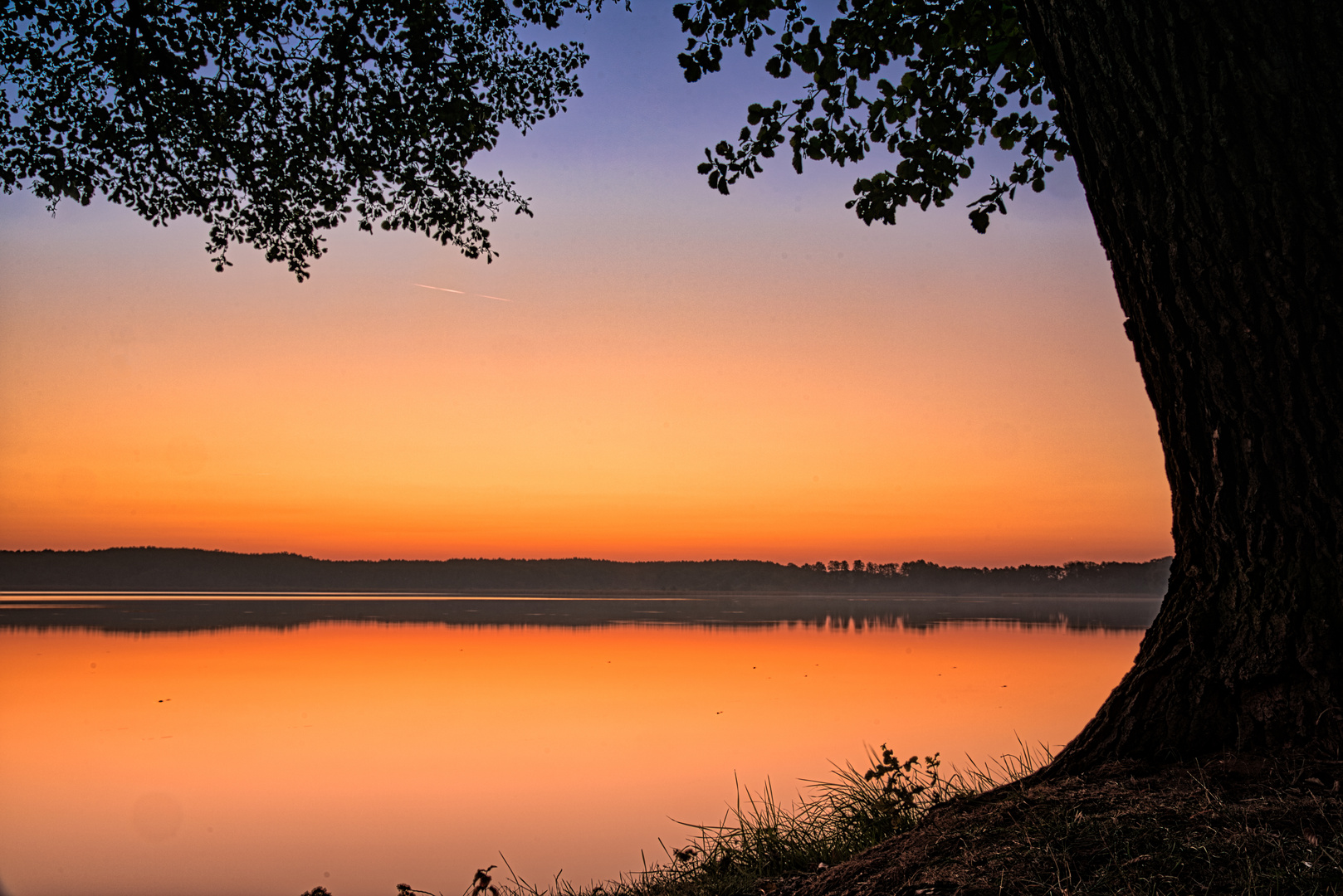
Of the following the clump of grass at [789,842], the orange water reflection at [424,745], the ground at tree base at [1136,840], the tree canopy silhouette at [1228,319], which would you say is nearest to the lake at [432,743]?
the orange water reflection at [424,745]

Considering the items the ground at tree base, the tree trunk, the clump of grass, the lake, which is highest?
the tree trunk

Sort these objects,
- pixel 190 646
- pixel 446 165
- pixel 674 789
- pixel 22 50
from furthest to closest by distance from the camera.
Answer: pixel 190 646 → pixel 674 789 → pixel 446 165 → pixel 22 50

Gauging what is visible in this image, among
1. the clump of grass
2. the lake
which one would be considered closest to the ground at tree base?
the clump of grass

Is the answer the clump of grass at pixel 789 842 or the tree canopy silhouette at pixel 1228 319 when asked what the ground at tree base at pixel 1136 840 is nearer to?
the tree canopy silhouette at pixel 1228 319

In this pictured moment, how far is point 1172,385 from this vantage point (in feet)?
10.1

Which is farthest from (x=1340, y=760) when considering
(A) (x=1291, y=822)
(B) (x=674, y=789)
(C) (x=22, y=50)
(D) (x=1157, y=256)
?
(C) (x=22, y=50)

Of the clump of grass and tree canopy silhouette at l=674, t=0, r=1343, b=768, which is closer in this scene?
tree canopy silhouette at l=674, t=0, r=1343, b=768

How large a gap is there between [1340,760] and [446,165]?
22.4ft

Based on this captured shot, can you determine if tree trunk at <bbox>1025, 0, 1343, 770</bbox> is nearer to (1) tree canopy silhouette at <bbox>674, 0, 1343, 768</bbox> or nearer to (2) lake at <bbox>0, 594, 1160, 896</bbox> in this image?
(1) tree canopy silhouette at <bbox>674, 0, 1343, 768</bbox>

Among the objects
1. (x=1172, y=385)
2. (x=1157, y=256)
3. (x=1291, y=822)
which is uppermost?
(x=1157, y=256)

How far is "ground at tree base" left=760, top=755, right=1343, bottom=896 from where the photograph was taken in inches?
95.7

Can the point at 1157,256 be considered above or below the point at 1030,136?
below

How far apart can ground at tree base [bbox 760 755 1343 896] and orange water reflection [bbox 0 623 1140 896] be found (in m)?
3.85

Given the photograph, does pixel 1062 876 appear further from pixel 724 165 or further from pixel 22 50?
pixel 22 50
